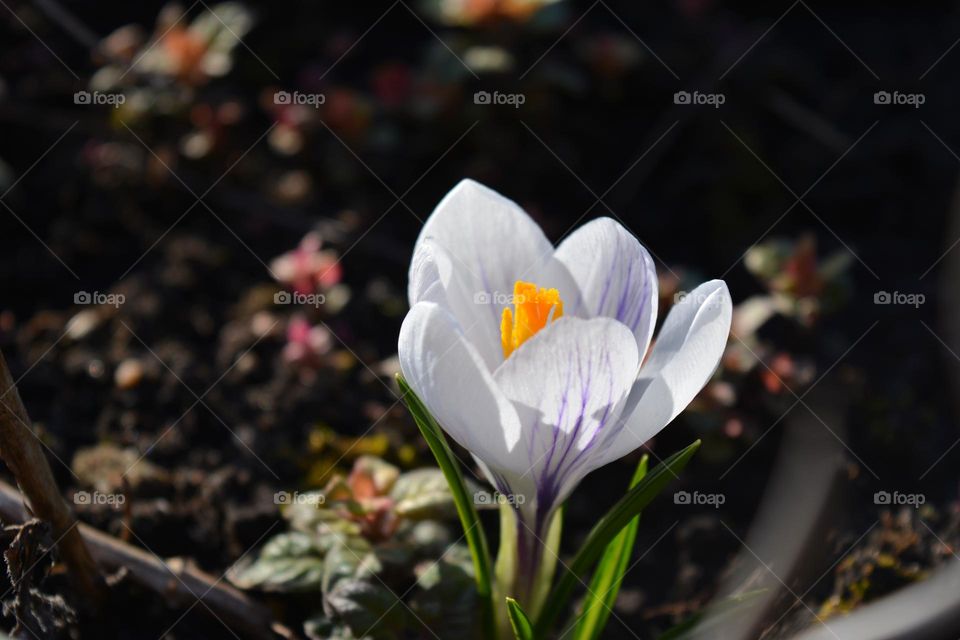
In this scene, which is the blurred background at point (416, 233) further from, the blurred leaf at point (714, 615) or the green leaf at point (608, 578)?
the green leaf at point (608, 578)

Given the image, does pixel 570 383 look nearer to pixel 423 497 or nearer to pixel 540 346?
pixel 540 346

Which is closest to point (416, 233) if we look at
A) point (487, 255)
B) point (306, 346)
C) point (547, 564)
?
point (306, 346)

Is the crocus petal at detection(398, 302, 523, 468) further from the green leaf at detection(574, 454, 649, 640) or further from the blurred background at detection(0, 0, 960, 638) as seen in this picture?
the blurred background at detection(0, 0, 960, 638)

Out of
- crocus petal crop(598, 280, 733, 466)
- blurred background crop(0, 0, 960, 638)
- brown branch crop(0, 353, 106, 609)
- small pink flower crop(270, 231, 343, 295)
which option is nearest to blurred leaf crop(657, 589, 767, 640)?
blurred background crop(0, 0, 960, 638)

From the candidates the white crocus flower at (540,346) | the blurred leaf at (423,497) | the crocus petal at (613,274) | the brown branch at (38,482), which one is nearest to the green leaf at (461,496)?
the white crocus flower at (540,346)

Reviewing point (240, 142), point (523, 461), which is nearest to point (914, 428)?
point (523, 461)
